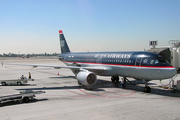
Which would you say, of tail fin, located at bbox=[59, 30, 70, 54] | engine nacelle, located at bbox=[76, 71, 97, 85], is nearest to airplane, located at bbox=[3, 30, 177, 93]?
engine nacelle, located at bbox=[76, 71, 97, 85]

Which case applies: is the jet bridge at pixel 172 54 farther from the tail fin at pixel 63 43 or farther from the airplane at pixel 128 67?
the tail fin at pixel 63 43

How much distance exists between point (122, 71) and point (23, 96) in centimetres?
1116

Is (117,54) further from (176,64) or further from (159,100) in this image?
(159,100)

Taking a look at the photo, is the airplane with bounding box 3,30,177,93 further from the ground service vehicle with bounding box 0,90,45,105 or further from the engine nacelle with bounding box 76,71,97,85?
the ground service vehicle with bounding box 0,90,45,105

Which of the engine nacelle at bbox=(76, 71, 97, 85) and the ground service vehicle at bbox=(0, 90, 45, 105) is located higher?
the engine nacelle at bbox=(76, 71, 97, 85)

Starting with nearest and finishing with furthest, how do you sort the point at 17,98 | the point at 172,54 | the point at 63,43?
→ 1. the point at 17,98
2. the point at 172,54
3. the point at 63,43

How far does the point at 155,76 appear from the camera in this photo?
16438mm

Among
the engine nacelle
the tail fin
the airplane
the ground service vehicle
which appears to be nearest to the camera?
the ground service vehicle

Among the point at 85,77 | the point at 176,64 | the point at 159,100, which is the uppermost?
the point at 176,64

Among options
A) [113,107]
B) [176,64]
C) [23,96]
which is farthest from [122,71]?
[23,96]

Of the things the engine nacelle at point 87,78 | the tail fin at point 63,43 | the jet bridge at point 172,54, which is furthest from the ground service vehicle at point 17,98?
the tail fin at point 63,43

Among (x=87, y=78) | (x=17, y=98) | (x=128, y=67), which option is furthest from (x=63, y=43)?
(x=17, y=98)

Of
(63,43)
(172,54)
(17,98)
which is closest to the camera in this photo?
(17,98)

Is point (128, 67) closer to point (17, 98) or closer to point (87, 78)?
point (87, 78)
